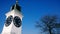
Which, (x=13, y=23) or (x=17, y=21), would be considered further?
(x=17, y=21)

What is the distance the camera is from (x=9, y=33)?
721 inches

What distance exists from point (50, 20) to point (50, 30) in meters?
1.27

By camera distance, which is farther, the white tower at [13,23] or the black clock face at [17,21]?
the black clock face at [17,21]

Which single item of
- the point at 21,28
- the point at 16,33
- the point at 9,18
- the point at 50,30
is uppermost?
the point at 9,18

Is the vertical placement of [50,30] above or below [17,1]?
below

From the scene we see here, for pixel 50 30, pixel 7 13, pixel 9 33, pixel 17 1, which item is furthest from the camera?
pixel 17 1

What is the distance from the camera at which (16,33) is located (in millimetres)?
19250

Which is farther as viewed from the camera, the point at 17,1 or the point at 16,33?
the point at 17,1

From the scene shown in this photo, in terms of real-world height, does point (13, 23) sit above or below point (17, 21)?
below

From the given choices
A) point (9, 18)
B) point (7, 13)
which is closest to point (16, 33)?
point (9, 18)

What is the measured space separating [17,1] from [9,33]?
754 cm

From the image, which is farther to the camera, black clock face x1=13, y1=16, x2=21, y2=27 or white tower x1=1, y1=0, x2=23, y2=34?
black clock face x1=13, y1=16, x2=21, y2=27

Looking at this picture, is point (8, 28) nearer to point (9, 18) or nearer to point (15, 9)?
point (9, 18)

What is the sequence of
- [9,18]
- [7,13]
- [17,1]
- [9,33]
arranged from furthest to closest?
[17,1], [7,13], [9,18], [9,33]
